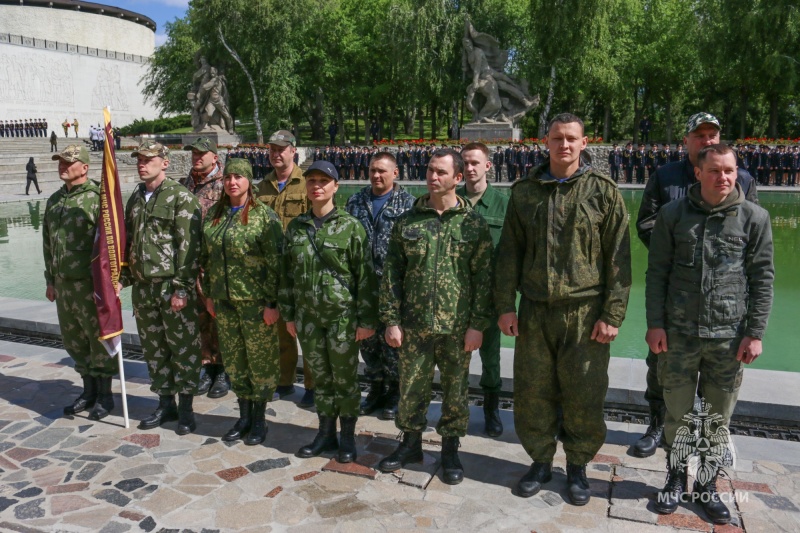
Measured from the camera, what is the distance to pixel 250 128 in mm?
49406

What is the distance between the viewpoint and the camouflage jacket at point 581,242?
3.43 meters

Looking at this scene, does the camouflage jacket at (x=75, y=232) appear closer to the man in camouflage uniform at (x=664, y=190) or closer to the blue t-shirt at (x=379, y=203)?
the blue t-shirt at (x=379, y=203)

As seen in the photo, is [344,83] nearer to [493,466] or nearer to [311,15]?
[311,15]

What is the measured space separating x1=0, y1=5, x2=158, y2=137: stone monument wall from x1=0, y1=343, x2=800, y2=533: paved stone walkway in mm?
48570

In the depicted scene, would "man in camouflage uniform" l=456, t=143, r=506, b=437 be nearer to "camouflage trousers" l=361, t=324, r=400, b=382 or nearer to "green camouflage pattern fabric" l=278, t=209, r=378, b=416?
"camouflage trousers" l=361, t=324, r=400, b=382

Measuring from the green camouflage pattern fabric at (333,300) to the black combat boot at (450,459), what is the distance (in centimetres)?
64

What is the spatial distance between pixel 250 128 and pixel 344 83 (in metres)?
11.7

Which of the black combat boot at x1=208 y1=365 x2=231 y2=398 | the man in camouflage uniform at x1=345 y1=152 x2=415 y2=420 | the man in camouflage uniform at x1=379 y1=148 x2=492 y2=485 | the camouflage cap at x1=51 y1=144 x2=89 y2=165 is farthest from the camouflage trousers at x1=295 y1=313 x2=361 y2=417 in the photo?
the camouflage cap at x1=51 y1=144 x2=89 y2=165

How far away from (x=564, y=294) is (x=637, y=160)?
855 inches

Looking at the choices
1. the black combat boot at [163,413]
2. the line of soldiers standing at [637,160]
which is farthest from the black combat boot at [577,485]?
the line of soldiers standing at [637,160]

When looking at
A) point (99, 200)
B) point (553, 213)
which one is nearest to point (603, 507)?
point (553, 213)

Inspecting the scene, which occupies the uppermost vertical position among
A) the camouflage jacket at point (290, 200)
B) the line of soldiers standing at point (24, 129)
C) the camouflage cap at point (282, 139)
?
the line of soldiers standing at point (24, 129)

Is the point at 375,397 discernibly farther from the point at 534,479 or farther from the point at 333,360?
the point at 534,479

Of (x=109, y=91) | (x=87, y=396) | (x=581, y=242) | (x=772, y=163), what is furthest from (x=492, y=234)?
(x=109, y=91)
